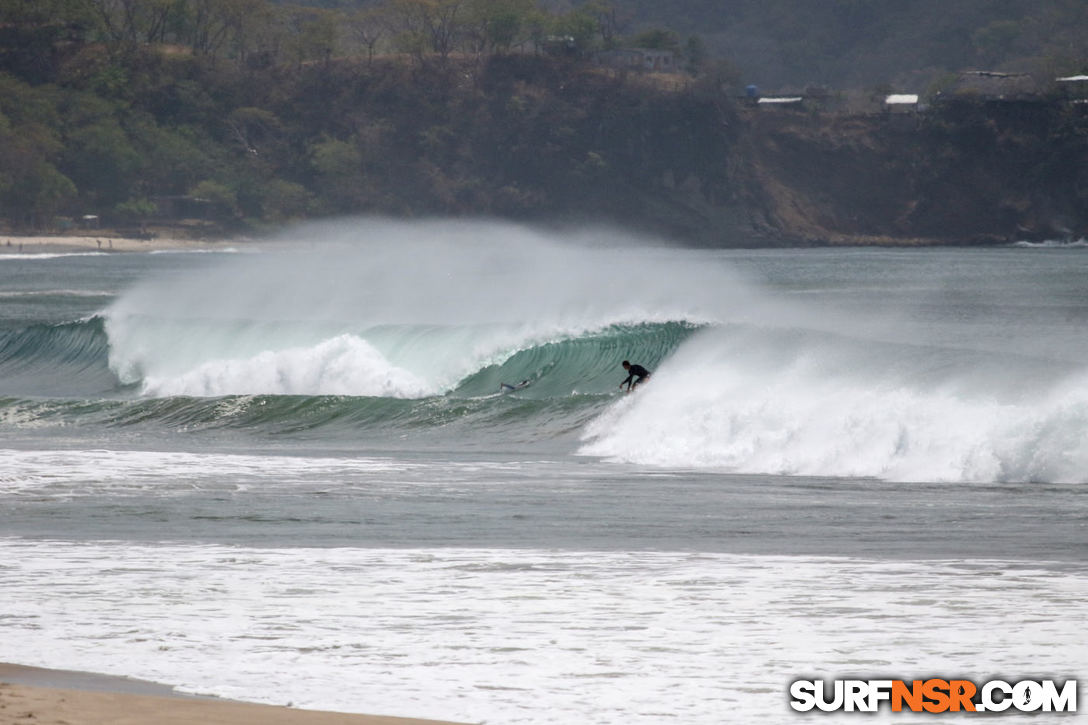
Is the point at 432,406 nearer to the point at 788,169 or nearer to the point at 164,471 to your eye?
the point at 164,471

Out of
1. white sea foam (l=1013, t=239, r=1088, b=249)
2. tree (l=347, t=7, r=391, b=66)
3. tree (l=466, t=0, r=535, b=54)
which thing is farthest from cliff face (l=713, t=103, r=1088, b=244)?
tree (l=347, t=7, r=391, b=66)

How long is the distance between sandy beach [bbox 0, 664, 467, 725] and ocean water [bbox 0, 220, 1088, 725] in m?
0.21

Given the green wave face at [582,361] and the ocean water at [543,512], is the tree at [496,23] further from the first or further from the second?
the green wave face at [582,361]

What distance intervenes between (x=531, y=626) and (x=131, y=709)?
2.58 m

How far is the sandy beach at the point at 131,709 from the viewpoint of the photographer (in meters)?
7.17

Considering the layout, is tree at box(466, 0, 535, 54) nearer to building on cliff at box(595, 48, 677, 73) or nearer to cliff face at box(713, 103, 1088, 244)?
building on cliff at box(595, 48, 677, 73)

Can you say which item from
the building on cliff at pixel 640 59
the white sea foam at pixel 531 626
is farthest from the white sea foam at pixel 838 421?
the building on cliff at pixel 640 59

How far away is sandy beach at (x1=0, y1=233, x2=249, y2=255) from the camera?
12988cm

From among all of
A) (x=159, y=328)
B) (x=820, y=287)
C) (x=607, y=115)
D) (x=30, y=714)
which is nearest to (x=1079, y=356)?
(x=159, y=328)

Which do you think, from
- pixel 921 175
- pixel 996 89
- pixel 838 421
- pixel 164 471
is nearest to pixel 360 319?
pixel 164 471

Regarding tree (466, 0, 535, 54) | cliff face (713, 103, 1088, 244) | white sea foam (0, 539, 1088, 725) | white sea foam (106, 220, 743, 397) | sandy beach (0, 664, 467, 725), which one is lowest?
cliff face (713, 103, 1088, 244)

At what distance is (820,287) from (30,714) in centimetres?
6878

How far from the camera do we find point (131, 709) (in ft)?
24.1

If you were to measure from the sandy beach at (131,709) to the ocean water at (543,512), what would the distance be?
0.21 metres
